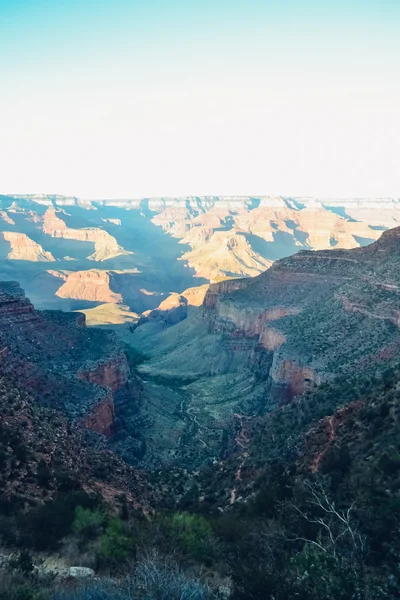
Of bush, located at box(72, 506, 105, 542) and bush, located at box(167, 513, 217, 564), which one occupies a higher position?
bush, located at box(167, 513, 217, 564)

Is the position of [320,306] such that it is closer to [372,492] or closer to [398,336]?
[398,336]

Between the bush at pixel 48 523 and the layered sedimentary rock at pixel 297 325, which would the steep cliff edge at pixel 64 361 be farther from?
the layered sedimentary rock at pixel 297 325

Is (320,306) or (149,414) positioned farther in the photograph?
(320,306)

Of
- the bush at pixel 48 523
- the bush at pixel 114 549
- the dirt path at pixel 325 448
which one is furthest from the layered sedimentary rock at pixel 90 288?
the bush at pixel 114 549

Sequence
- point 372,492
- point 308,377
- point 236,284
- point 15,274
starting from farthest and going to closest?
1. point 15,274
2. point 236,284
3. point 308,377
4. point 372,492

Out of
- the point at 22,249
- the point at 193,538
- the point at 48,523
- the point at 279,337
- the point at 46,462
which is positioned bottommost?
the point at 22,249

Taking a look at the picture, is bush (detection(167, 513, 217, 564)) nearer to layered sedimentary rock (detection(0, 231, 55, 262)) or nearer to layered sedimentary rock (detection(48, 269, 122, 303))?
layered sedimentary rock (detection(48, 269, 122, 303))

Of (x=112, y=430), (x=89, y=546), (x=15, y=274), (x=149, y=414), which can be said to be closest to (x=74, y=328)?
(x=149, y=414)

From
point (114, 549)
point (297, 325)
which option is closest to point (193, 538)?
point (114, 549)

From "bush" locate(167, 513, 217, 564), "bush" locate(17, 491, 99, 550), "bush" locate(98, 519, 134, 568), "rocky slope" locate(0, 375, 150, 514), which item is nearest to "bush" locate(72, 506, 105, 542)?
"bush" locate(17, 491, 99, 550)

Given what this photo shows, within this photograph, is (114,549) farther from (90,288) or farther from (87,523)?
(90,288)

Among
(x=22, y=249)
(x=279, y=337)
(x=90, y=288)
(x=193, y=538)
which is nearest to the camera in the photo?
(x=193, y=538)
